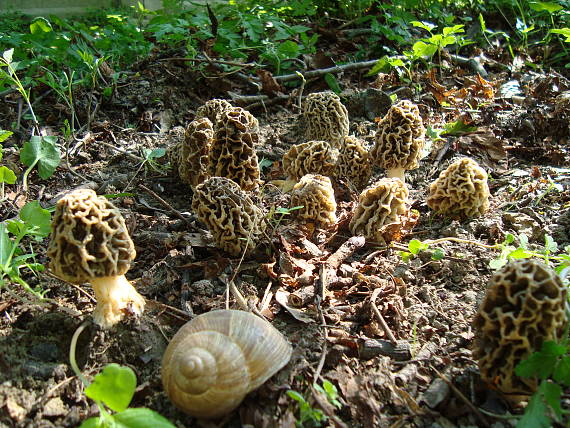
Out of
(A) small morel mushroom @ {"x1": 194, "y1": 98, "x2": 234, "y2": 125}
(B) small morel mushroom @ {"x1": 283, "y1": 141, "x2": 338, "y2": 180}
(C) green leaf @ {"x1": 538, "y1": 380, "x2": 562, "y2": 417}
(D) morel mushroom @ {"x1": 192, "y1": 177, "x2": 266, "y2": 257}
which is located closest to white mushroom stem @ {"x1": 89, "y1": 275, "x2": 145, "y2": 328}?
(D) morel mushroom @ {"x1": 192, "y1": 177, "x2": 266, "y2": 257}

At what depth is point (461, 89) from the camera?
6613 mm

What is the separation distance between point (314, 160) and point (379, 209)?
1057 millimetres

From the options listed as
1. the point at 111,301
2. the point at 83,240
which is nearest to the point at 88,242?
the point at 83,240

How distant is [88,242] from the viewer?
2.96 meters

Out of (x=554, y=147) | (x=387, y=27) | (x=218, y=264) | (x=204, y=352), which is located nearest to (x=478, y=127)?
(x=554, y=147)

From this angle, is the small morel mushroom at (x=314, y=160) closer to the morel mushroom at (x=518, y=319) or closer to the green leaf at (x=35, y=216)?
the green leaf at (x=35, y=216)

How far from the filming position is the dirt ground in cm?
273

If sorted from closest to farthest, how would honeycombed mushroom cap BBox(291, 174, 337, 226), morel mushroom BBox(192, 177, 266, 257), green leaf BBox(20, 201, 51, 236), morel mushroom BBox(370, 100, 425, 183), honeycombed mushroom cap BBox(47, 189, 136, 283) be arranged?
honeycombed mushroom cap BBox(47, 189, 136, 283), green leaf BBox(20, 201, 51, 236), morel mushroom BBox(192, 177, 266, 257), honeycombed mushroom cap BBox(291, 174, 337, 226), morel mushroom BBox(370, 100, 425, 183)

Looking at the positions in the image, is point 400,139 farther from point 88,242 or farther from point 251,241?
point 88,242

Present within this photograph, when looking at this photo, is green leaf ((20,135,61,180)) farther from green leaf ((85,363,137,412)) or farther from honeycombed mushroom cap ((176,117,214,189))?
green leaf ((85,363,137,412))

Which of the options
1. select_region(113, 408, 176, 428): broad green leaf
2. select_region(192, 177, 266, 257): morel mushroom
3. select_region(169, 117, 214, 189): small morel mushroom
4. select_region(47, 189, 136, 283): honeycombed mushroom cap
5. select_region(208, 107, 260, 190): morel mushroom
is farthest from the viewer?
select_region(169, 117, 214, 189): small morel mushroom

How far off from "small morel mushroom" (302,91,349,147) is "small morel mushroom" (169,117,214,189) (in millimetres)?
1245

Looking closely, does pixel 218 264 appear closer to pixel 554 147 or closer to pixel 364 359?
pixel 364 359

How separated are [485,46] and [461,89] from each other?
2069 millimetres
